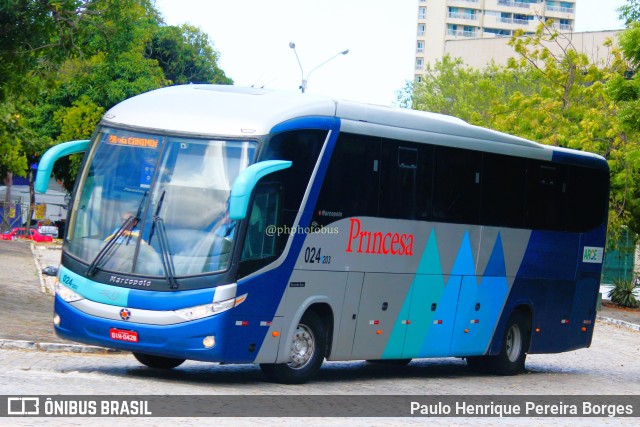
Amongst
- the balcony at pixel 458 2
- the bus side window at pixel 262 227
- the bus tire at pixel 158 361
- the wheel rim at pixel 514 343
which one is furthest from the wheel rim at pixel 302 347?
the balcony at pixel 458 2

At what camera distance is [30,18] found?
21.4 m

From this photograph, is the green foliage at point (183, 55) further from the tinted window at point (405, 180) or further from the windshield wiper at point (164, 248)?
the windshield wiper at point (164, 248)

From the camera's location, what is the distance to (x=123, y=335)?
13102 mm

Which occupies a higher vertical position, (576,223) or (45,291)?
(576,223)

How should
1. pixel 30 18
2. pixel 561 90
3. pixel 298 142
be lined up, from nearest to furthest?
pixel 298 142 < pixel 30 18 < pixel 561 90

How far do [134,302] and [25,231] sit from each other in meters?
50.3

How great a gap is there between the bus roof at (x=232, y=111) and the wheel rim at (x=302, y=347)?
8.48 feet

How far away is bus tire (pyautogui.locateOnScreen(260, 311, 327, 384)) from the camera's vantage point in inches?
556

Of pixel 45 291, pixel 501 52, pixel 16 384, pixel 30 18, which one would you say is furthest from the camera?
pixel 501 52

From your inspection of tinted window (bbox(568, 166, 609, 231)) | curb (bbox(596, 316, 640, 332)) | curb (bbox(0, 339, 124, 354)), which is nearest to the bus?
curb (bbox(0, 339, 124, 354))

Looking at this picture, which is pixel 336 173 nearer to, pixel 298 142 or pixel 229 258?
pixel 298 142

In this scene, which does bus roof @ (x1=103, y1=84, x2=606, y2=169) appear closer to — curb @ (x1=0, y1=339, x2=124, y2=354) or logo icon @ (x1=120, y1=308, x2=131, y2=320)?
logo icon @ (x1=120, y1=308, x2=131, y2=320)

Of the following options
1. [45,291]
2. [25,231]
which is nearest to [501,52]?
[25,231]

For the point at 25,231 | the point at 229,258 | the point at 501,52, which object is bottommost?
the point at 25,231
